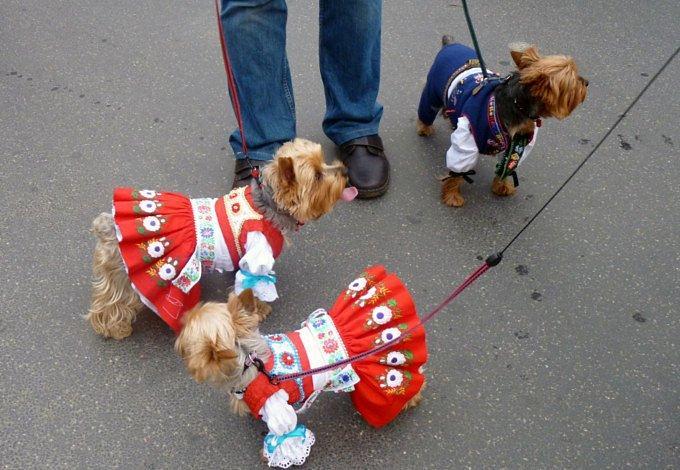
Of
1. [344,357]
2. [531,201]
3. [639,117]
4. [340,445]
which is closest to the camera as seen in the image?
[344,357]

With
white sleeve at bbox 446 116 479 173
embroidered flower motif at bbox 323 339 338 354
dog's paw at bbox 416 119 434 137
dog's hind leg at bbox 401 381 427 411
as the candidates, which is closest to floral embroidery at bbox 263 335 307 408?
embroidered flower motif at bbox 323 339 338 354

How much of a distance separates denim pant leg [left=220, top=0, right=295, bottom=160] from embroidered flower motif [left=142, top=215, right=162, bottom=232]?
0.92 m

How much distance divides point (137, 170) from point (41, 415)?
148cm

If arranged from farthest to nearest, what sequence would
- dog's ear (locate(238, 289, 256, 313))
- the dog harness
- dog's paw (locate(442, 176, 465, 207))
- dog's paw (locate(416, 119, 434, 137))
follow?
dog's paw (locate(416, 119, 434, 137)) < dog's paw (locate(442, 176, 465, 207)) < the dog harness < dog's ear (locate(238, 289, 256, 313))

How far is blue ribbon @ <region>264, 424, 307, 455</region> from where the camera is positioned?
1.92 m

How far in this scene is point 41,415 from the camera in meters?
2.18

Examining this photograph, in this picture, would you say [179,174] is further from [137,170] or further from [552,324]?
[552,324]

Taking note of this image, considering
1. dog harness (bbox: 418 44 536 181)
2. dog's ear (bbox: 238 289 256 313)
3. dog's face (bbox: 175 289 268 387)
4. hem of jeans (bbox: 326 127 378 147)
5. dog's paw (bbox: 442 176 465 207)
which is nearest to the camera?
dog's face (bbox: 175 289 268 387)

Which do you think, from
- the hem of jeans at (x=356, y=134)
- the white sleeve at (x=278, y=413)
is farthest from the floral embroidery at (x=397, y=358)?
the hem of jeans at (x=356, y=134)

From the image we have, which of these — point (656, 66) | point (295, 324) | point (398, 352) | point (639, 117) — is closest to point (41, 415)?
point (295, 324)

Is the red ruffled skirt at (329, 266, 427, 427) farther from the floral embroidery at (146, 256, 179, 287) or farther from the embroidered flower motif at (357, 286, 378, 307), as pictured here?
the floral embroidery at (146, 256, 179, 287)

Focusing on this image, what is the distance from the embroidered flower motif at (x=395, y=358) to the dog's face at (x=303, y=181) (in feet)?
2.30

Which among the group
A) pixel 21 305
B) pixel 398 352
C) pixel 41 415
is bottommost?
pixel 41 415

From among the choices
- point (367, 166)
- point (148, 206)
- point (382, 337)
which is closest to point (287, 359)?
point (382, 337)
